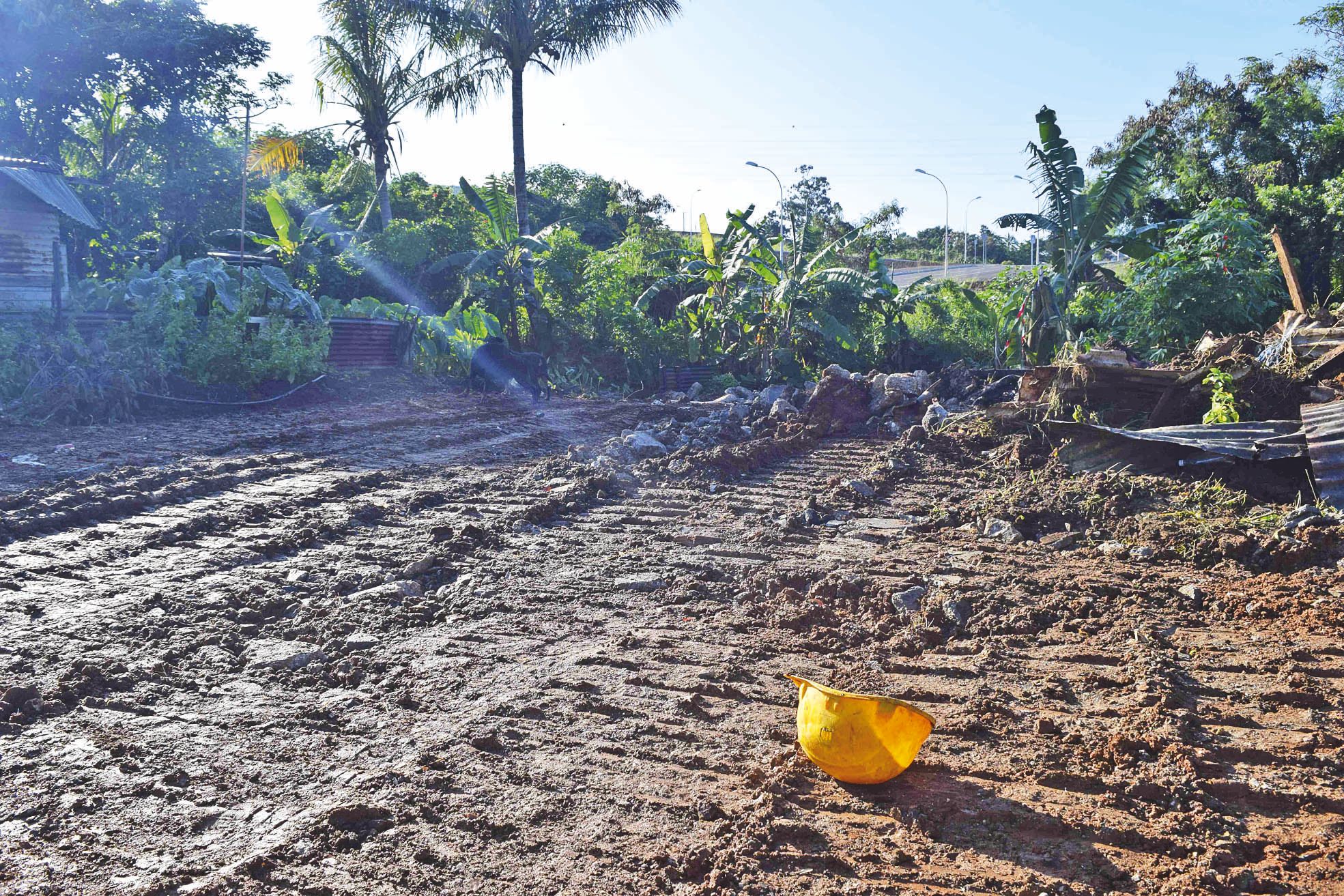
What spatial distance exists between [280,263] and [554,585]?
14.5 metres

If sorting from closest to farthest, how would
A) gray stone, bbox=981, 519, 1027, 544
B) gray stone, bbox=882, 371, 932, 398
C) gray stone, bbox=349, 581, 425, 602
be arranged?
gray stone, bbox=349, 581, 425, 602, gray stone, bbox=981, 519, 1027, 544, gray stone, bbox=882, 371, 932, 398

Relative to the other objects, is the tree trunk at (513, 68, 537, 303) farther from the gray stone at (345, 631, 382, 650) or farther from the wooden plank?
the gray stone at (345, 631, 382, 650)

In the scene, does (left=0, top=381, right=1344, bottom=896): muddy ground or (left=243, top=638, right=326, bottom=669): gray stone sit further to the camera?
(left=243, top=638, right=326, bottom=669): gray stone

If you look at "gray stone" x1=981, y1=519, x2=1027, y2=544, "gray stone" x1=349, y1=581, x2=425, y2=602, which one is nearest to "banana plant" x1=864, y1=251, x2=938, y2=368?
"gray stone" x1=981, y1=519, x2=1027, y2=544

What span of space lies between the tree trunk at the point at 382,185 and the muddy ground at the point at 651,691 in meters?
14.6

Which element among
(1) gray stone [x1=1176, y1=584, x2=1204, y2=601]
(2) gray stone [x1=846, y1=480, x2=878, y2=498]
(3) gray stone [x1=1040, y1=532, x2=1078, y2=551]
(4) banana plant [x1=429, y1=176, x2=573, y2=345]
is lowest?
(1) gray stone [x1=1176, y1=584, x2=1204, y2=601]

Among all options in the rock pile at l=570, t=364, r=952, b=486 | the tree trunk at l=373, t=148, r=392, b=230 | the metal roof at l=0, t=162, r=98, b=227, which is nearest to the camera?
the rock pile at l=570, t=364, r=952, b=486

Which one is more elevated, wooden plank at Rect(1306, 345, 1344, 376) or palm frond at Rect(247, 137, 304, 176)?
palm frond at Rect(247, 137, 304, 176)

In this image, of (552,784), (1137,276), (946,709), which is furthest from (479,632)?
(1137,276)

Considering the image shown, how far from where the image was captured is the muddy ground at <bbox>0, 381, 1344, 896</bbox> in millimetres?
2586

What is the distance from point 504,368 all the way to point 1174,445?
11028 millimetres

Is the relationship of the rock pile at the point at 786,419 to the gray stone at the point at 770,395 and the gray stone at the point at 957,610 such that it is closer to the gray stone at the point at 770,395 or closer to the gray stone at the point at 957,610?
the gray stone at the point at 770,395

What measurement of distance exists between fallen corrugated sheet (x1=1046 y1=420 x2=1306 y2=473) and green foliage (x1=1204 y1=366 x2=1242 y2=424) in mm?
152

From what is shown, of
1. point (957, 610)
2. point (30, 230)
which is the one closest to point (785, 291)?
point (957, 610)
